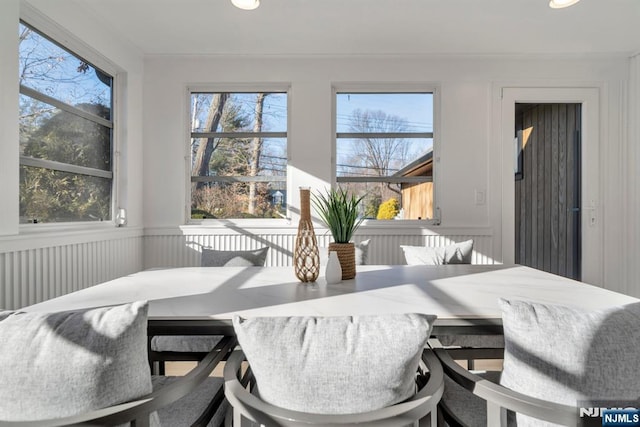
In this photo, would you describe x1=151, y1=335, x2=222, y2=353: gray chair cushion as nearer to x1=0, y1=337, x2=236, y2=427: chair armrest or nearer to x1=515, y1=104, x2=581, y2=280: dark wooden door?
x1=0, y1=337, x2=236, y2=427: chair armrest

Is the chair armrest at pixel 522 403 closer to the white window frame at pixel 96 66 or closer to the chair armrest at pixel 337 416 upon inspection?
the chair armrest at pixel 337 416

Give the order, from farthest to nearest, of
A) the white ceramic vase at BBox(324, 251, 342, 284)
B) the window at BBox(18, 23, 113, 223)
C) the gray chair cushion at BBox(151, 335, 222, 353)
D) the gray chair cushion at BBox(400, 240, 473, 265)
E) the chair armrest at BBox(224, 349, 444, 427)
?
1. the gray chair cushion at BBox(400, 240, 473, 265)
2. the window at BBox(18, 23, 113, 223)
3. the gray chair cushion at BBox(151, 335, 222, 353)
4. the white ceramic vase at BBox(324, 251, 342, 284)
5. the chair armrest at BBox(224, 349, 444, 427)

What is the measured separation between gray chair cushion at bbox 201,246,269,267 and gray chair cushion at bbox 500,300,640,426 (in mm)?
1589

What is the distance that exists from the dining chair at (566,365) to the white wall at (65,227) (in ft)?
7.68

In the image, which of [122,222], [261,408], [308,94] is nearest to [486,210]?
[308,94]

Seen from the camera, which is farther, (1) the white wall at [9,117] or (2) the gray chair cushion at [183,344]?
(1) the white wall at [9,117]

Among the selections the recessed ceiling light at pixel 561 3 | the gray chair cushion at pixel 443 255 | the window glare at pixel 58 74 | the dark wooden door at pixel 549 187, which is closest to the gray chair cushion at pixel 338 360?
the gray chair cushion at pixel 443 255

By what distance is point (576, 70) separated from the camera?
3.27m

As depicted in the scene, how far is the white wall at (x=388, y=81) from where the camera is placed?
3.26 meters

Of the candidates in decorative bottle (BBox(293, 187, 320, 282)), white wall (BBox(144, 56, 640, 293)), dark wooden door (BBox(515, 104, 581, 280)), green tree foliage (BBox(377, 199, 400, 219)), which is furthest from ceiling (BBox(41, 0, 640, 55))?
decorative bottle (BBox(293, 187, 320, 282))

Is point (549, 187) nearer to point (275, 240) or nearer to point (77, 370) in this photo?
point (275, 240)

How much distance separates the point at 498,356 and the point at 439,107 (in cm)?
264

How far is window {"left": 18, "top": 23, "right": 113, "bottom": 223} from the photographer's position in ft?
6.81

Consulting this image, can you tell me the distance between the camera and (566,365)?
771mm
